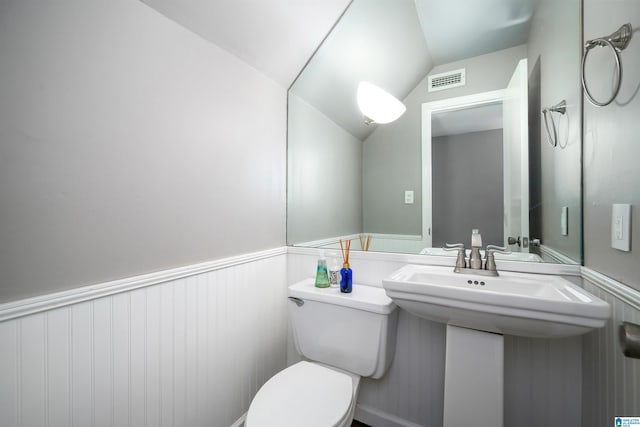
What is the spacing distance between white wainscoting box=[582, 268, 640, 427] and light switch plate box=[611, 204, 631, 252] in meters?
0.11

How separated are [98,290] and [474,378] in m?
1.29

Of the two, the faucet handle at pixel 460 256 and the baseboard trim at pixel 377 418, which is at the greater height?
the faucet handle at pixel 460 256

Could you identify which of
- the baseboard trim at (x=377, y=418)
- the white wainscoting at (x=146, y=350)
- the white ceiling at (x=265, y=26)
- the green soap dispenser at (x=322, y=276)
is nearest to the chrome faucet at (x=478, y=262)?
the green soap dispenser at (x=322, y=276)

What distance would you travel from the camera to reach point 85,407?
807 millimetres

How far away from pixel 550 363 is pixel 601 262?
48 centimetres

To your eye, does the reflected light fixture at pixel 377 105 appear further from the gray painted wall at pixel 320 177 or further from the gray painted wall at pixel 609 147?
the gray painted wall at pixel 609 147

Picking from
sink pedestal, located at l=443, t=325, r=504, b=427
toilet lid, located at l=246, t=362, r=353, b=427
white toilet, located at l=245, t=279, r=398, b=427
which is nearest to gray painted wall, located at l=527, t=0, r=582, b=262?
sink pedestal, located at l=443, t=325, r=504, b=427

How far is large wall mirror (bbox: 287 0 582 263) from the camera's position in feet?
3.68

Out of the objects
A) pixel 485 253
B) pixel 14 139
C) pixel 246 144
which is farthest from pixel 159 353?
pixel 485 253

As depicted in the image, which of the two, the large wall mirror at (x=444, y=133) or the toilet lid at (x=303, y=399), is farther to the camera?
the large wall mirror at (x=444, y=133)

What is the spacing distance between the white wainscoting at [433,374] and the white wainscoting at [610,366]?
6 cm

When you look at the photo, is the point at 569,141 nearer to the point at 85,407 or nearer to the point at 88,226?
the point at 88,226

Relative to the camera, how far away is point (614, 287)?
2.48 feet

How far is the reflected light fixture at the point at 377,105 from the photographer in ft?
5.11
